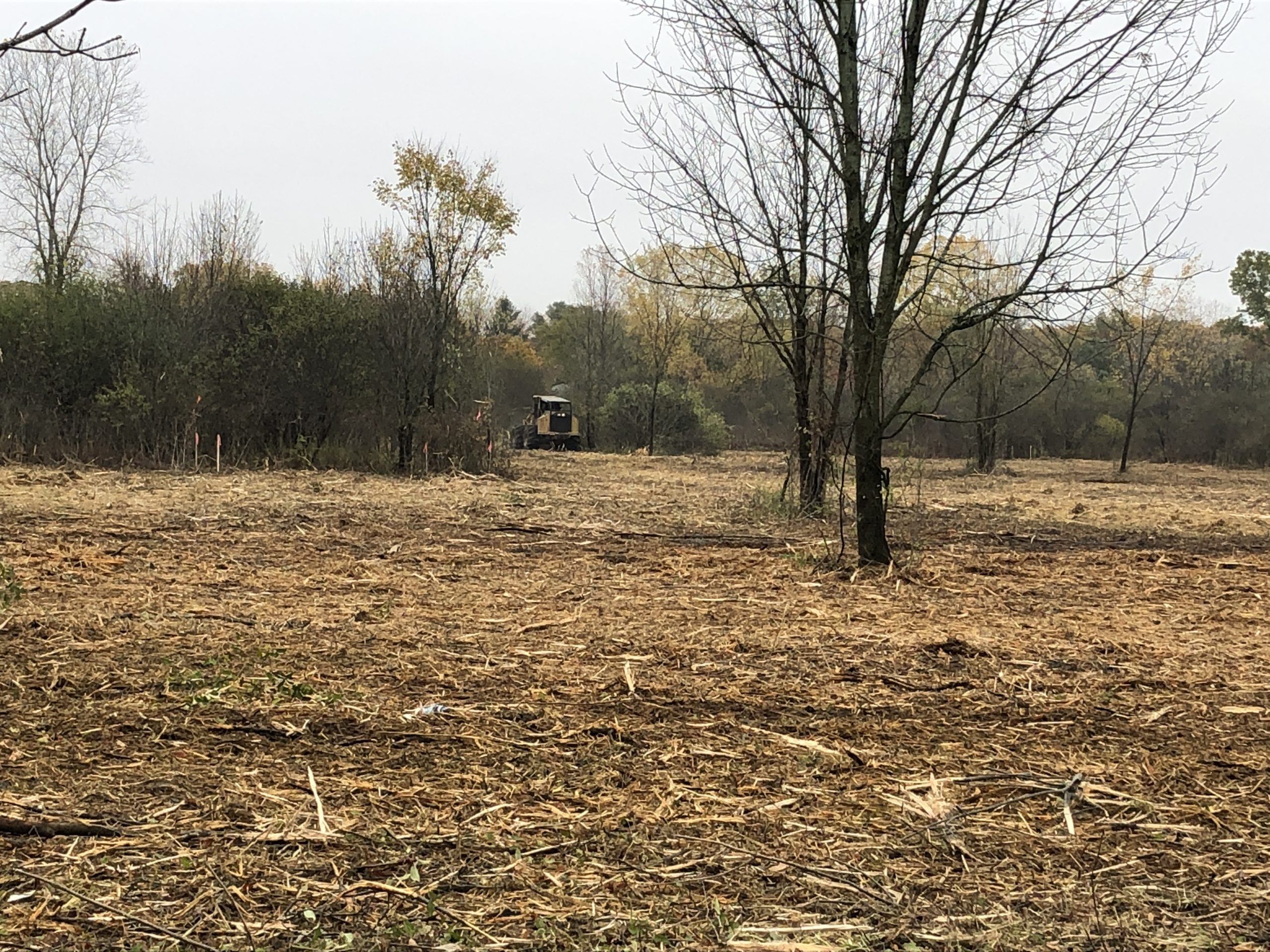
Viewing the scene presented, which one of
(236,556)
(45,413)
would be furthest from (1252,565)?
(45,413)

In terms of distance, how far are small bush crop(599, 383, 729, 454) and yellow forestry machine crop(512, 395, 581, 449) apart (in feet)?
3.81

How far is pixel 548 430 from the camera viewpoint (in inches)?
1307

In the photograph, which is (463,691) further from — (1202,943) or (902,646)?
(1202,943)

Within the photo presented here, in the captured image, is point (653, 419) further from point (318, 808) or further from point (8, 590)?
point (318, 808)

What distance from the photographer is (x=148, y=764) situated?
10.4 ft

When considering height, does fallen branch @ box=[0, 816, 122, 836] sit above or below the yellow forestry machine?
below

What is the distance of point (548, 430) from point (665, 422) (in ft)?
12.8

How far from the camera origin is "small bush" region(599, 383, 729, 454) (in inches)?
1300

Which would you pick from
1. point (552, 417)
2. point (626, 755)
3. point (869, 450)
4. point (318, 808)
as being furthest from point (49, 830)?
point (552, 417)

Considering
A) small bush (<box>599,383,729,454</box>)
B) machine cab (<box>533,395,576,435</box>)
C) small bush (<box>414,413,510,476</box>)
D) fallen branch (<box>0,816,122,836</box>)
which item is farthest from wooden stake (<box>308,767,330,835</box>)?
machine cab (<box>533,395,576,435</box>)

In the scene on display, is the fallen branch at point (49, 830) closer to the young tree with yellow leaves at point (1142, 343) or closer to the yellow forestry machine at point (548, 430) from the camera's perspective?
the young tree with yellow leaves at point (1142, 343)

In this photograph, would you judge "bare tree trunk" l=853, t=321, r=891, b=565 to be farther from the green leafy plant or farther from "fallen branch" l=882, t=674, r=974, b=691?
the green leafy plant

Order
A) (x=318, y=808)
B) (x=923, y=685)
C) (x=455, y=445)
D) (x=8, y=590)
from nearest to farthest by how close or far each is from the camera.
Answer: (x=318, y=808), (x=923, y=685), (x=8, y=590), (x=455, y=445)

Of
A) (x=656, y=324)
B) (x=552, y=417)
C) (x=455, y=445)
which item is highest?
(x=656, y=324)
